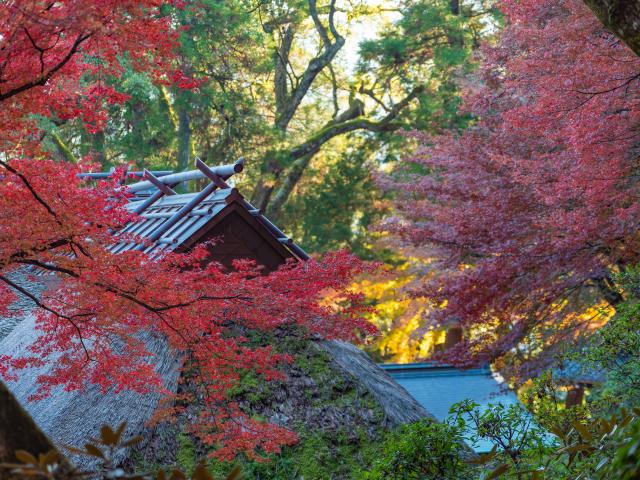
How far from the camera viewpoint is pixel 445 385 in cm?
1074

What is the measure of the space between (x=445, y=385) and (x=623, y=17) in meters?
8.09

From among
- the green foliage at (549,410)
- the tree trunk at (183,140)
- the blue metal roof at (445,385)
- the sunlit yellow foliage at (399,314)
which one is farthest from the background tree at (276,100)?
the green foliage at (549,410)

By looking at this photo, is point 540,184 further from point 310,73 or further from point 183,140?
point 310,73

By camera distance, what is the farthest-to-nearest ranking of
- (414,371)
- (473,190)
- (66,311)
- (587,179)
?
(414,371), (473,190), (587,179), (66,311)

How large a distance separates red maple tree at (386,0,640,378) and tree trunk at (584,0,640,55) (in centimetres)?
234

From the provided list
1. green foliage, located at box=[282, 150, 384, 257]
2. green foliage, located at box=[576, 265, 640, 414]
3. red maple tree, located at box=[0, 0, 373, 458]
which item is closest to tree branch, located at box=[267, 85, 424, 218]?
green foliage, located at box=[282, 150, 384, 257]

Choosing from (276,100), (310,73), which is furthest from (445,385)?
(276,100)

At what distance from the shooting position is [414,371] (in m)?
11.3

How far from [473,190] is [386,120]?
866 centimetres

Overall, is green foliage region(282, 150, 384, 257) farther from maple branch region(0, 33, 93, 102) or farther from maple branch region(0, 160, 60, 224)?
maple branch region(0, 33, 93, 102)

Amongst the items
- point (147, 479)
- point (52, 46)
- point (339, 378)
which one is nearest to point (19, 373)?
point (339, 378)

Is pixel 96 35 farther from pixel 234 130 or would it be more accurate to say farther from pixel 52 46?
pixel 234 130

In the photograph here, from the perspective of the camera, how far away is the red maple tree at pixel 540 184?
5980 mm

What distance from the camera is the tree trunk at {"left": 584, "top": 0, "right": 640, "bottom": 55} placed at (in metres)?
3.31
